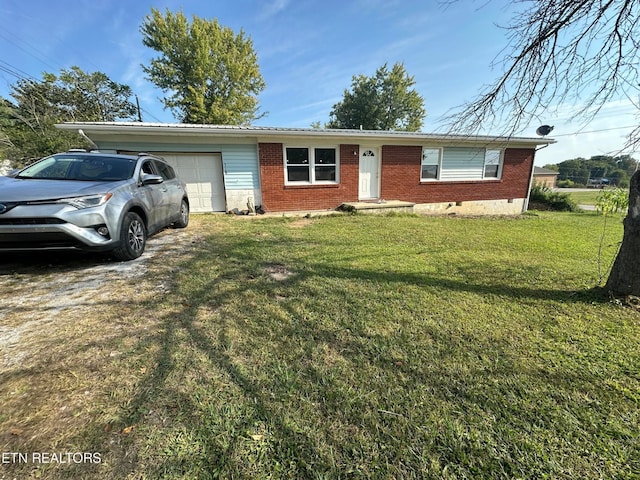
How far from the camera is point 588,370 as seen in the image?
1971mm

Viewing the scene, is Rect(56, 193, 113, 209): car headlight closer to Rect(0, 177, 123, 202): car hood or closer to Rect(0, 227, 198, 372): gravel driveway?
Rect(0, 177, 123, 202): car hood

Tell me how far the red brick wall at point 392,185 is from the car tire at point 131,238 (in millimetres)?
5563

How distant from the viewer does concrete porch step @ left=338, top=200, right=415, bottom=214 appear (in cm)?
951

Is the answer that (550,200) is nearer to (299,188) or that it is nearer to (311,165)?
(311,165)

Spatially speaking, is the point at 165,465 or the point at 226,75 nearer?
the point at 165,465

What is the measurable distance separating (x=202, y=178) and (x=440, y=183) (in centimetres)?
958

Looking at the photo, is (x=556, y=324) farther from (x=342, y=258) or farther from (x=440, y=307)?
(x=342, y=258)

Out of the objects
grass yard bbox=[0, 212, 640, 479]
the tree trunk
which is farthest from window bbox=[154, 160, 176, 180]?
the tree trunk

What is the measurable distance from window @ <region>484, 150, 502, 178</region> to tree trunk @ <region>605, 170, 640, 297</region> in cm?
1050

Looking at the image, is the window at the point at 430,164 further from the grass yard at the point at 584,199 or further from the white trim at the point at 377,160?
the grass yard at the point at 584,199

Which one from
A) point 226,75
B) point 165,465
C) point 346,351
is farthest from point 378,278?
point 226,75

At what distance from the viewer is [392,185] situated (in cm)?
1087

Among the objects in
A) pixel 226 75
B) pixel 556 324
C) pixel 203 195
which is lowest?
pixel 556 324

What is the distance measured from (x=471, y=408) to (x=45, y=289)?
4326 mm
